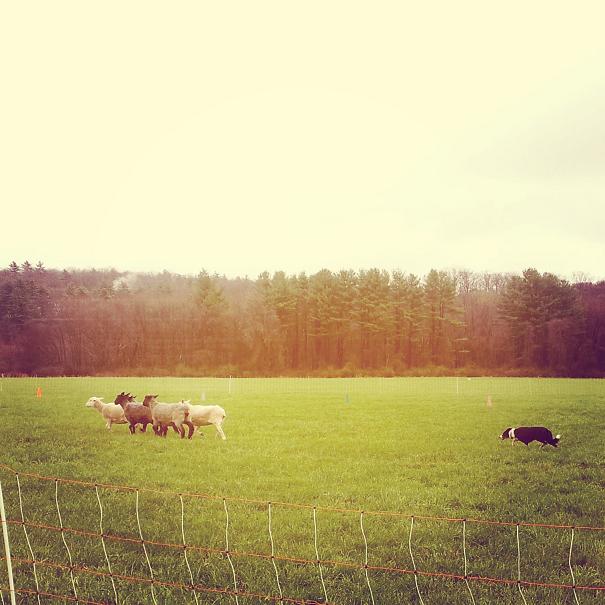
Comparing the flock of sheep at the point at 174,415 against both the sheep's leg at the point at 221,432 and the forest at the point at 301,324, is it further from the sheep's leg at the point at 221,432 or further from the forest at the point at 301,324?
the forest at the point at 301,324

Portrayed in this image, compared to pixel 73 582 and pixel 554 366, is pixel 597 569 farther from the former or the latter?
pixel 554 366

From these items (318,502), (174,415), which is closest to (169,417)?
(174,415)

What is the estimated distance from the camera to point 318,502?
352 inches

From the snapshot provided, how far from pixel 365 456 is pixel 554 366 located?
1773 inches

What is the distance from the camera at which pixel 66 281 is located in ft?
190

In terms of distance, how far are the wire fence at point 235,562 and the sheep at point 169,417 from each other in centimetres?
609

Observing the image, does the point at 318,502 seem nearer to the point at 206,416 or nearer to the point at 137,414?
the point at 206,416

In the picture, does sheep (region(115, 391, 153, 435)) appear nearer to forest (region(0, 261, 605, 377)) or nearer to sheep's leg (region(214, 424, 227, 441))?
sheep's leg (region(214, 424, 227, 441))

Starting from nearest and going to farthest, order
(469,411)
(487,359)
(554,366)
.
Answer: (469,411) < (554,366) < (487,359)

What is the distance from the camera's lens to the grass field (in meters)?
5.95

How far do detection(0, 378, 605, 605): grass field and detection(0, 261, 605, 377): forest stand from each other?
103ft

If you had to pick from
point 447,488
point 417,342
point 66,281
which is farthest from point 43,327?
point 447,488

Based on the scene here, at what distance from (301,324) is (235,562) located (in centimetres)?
5360

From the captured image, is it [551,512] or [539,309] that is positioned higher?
[539,309]
